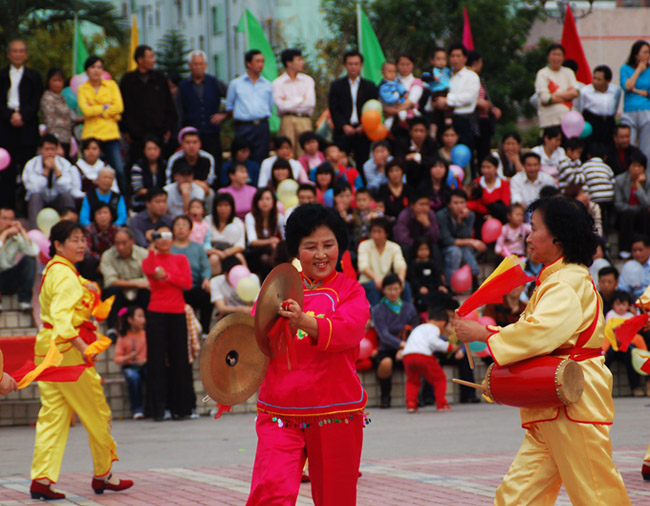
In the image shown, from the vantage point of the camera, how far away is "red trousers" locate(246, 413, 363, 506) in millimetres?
4598

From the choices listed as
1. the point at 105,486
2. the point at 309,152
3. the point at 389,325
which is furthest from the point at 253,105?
the point at 105,486

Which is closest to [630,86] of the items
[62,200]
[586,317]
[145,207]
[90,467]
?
[145,207]

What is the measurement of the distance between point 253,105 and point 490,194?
11.7 ft

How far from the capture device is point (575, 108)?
54.5ft

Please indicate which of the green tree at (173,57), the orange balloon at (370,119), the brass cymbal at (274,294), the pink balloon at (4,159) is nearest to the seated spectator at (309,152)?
the orange balloon at (370,119)

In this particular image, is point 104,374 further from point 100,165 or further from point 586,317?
point 586,317

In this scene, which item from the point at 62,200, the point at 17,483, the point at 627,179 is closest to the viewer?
the point at 17,483

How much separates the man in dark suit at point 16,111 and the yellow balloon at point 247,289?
12.8 feet

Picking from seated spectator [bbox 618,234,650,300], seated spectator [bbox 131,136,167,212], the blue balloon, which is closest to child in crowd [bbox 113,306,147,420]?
seated spectator [bbox 131,136,167,212]

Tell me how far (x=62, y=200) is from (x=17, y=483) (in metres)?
5.99

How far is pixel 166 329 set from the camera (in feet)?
37.5

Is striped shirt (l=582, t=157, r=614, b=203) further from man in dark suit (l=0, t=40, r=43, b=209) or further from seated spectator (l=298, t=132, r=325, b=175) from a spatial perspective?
man in dark suit (l=0, t=40, r=43, b=209)

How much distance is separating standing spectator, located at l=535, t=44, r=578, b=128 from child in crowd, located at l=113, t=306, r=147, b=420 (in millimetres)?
7458

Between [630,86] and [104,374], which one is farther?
[630,86]
